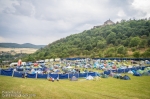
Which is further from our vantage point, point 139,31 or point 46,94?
point 139,31

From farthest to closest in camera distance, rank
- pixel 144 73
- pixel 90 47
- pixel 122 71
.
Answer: pixel 90 47 < pixel 122 71 < pixel 144 73

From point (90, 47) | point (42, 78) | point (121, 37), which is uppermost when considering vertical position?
point (121, 37)

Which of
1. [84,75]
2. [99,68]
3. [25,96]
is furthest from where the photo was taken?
[99,68]

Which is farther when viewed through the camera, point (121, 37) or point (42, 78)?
point (121, 37)

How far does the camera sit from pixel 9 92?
37.0 ft

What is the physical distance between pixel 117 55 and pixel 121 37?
186 feet

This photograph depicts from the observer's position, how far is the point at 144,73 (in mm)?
30266

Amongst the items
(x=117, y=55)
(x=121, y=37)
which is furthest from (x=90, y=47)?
(x=117, y=55)

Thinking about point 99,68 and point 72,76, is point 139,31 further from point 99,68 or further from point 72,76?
point 72,76

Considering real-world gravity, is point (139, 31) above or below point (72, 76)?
above

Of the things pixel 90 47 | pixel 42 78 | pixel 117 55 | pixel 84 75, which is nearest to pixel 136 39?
pixel 117 55

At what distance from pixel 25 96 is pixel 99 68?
32.9 meters

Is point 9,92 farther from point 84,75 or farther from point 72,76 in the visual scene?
point 84,75

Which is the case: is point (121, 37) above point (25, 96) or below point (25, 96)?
above
